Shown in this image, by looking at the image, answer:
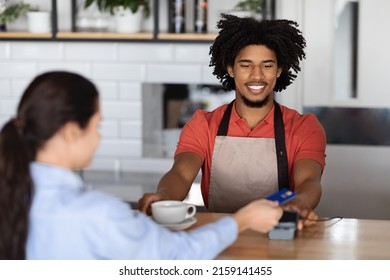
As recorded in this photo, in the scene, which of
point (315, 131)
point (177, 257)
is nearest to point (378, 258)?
point (177, 257)

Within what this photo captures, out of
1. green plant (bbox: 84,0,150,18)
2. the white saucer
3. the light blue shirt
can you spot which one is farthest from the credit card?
green plant (bbox: 84,0,150,18)

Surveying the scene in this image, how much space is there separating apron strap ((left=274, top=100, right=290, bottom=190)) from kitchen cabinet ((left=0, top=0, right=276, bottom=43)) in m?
1.48

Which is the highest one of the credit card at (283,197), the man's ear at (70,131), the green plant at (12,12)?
the green plant at (12,12)

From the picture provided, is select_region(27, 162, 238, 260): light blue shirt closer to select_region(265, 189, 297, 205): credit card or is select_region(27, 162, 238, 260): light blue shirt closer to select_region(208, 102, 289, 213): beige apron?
select_region(265, 189, 297, 205): credit card

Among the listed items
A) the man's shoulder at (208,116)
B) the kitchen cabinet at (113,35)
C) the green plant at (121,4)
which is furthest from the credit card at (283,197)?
the green plant at (121,4)

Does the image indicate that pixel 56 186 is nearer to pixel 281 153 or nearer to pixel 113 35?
pixel 281 153

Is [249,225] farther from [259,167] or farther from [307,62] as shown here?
[307,62]

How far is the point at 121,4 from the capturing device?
13.5ft

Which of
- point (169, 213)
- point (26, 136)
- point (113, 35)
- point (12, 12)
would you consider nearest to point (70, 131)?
point (26, 136)

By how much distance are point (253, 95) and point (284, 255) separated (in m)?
0.85

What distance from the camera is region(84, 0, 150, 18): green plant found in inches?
161

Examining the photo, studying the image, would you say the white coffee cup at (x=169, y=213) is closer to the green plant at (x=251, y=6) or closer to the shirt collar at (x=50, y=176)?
the shirt collar at (x=50, y=176)

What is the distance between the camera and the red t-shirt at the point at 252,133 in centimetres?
257

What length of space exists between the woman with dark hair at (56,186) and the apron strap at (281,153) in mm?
1104
